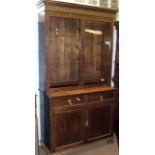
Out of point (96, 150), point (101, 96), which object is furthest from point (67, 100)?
point (96, 150)

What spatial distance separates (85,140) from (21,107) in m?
2.31

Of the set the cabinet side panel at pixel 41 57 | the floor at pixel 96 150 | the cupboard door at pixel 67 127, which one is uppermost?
the cabinet side panel at pixel 41 57

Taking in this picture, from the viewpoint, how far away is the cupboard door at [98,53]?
10.3 feet

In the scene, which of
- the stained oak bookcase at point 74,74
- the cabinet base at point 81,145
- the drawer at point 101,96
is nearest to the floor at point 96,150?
the cabinet base at point 81,145

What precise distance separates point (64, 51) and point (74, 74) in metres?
0.40

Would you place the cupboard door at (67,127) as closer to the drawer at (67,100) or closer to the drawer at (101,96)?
the drawer at (67,100)

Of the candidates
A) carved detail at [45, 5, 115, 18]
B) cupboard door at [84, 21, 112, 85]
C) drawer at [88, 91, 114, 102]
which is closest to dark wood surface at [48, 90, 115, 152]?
drawer at [88, 91, 114, 102]

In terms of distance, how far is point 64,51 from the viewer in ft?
9.70

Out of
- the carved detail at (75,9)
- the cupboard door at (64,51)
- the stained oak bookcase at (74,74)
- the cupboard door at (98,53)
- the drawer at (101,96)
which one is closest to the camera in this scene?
the carved detail at (75,9)

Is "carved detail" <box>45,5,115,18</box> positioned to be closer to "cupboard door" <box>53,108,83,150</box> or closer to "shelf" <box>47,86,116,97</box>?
"shelf" <box>47,86,116,97</box>

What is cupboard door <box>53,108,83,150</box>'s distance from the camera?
8.82 feet

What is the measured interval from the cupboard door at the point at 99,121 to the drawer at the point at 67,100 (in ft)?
0.77
